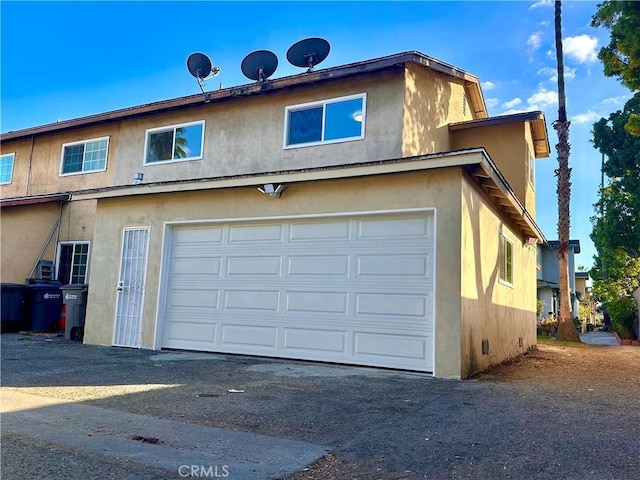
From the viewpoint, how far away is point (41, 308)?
1285 centimetres

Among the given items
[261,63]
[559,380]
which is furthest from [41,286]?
[559,380]

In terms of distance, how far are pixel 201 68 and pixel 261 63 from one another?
211 centimetres

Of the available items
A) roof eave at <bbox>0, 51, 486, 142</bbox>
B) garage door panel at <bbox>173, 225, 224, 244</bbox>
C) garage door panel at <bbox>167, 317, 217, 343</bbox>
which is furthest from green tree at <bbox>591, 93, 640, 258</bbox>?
garage door panel at <bbox>167, 317, 217, 343</bbox>

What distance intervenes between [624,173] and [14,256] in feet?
82.2

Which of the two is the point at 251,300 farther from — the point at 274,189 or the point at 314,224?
the point at 274,189

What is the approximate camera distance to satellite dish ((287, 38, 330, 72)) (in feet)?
37.7

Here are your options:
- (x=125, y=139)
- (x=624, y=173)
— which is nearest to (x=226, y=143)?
(x=125, y=139)

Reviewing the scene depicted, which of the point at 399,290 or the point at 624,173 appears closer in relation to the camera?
the point at 399,290

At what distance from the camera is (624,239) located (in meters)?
23.7

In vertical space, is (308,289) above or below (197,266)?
below

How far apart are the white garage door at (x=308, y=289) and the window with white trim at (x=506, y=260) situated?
10.7ft

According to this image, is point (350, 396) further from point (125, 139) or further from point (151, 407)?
point (125, 139)

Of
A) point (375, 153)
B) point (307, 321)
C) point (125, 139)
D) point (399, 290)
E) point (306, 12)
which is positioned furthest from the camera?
point (125, 139)

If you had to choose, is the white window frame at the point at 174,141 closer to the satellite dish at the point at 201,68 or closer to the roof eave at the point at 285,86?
the roof eave at the point at 285,86
